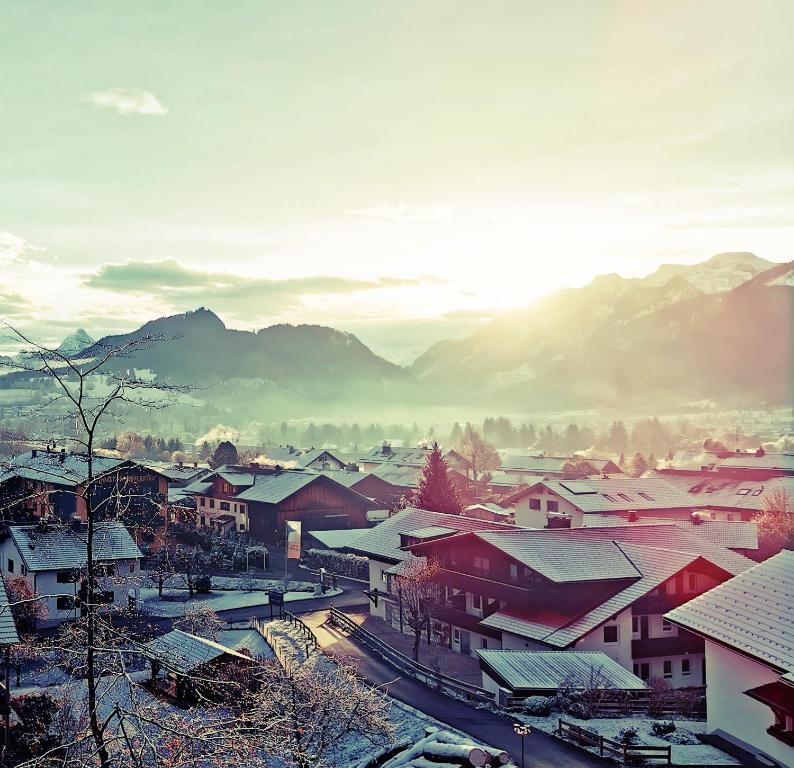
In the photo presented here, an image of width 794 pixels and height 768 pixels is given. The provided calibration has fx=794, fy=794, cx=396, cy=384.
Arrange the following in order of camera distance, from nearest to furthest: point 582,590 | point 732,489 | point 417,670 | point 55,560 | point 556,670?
point 556,670
point 417,670
point 582,590
point 55,560
point 732,489

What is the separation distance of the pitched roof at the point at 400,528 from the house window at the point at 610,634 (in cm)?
1434

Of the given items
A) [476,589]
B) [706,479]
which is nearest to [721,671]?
[476,589]

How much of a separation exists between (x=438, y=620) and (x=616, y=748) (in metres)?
21.0

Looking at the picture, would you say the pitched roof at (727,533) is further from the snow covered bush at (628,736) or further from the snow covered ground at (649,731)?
the snow covered bush at (628,736)

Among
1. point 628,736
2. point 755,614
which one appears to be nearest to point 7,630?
point 628,736

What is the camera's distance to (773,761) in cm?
2375

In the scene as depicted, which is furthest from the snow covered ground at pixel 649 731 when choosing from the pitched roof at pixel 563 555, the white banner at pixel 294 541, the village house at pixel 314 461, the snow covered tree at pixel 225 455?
the snow covered tree at pixel 225 455

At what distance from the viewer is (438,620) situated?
157ft

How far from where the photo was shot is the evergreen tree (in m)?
78.2

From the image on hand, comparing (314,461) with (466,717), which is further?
(314,461)

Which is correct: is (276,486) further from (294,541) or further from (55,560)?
(55,560)

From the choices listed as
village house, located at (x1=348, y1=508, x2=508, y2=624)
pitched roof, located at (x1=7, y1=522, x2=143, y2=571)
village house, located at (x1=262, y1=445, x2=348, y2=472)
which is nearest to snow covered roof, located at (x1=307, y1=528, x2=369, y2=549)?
village house, located at (x1=348, y1=508, x2=508, y2=624)

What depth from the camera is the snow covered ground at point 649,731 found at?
84.4 feet

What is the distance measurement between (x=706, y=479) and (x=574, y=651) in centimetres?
8077
